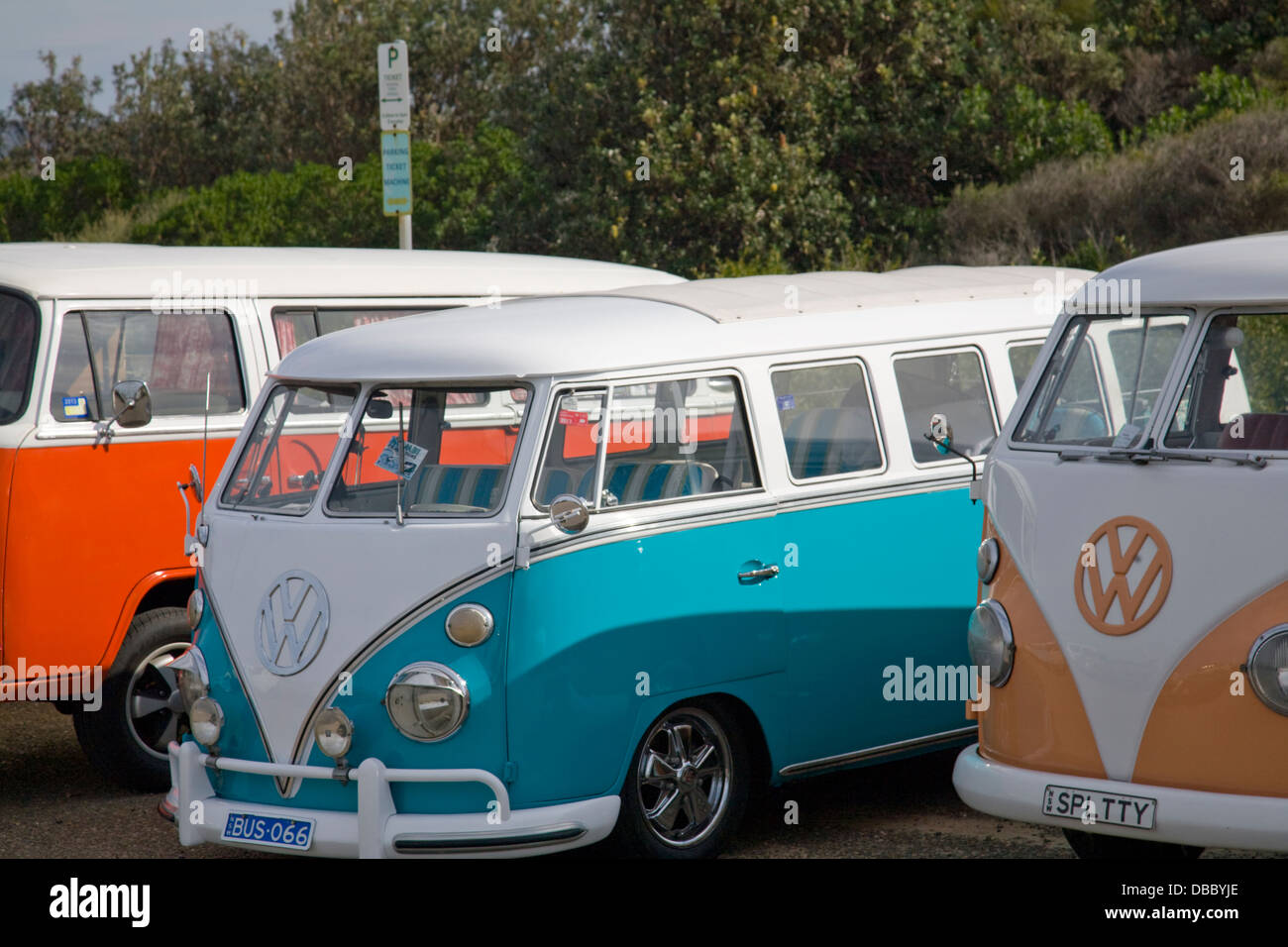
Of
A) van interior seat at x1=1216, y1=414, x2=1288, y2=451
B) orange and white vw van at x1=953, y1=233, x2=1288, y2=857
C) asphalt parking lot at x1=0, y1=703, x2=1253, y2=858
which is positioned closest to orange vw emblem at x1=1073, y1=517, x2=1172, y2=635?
orange and white vw van at x1=953, y1=233, x2=1288, y2=857

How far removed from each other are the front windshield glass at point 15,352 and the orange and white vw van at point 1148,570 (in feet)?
14.2

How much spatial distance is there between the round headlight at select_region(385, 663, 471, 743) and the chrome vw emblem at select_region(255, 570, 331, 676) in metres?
0.40

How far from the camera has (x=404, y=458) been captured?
19.4 feet

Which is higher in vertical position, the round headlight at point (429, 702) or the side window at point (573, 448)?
the side window at point (573, 448)

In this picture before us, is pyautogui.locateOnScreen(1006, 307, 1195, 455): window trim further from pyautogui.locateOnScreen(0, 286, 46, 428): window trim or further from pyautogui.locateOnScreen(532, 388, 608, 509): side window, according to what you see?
pyautogui.locateOnScreen(0, 286, 46, 428): window trim

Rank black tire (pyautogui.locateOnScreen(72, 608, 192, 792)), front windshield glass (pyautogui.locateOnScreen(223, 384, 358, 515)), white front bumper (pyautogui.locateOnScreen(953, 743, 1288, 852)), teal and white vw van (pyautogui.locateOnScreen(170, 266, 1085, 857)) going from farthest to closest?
black tire (pyautogui.locateOnScreen(72, 608, 192, 792)) < front windshield glass (pyautogui.locateOnScreen(223, 384, 358, 515)) < teal and white vw van (pyautogui.locateOnScreen(170, 266, 1085, 857)) < white front bumper (pyautogui.locateOnScreen(953, 743, 1288, 852))

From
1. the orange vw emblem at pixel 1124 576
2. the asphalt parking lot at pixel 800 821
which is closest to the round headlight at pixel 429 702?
the asphalt parking lot at pixel 800 821

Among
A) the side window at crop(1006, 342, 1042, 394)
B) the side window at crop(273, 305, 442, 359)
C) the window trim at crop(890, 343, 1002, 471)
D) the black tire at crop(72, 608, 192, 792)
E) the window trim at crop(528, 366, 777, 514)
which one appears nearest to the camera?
the window trim at crop(528, 366, 777, 514)

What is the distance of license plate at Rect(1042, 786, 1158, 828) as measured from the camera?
15.7 ft

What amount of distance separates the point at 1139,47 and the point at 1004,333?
16440 millimetres

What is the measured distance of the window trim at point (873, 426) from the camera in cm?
641

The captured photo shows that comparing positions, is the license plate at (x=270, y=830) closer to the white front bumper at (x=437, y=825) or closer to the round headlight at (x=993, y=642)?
the white front bumper at (x=437, y=825)

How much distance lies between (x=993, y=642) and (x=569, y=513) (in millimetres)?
1507

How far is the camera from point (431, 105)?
123 feet
